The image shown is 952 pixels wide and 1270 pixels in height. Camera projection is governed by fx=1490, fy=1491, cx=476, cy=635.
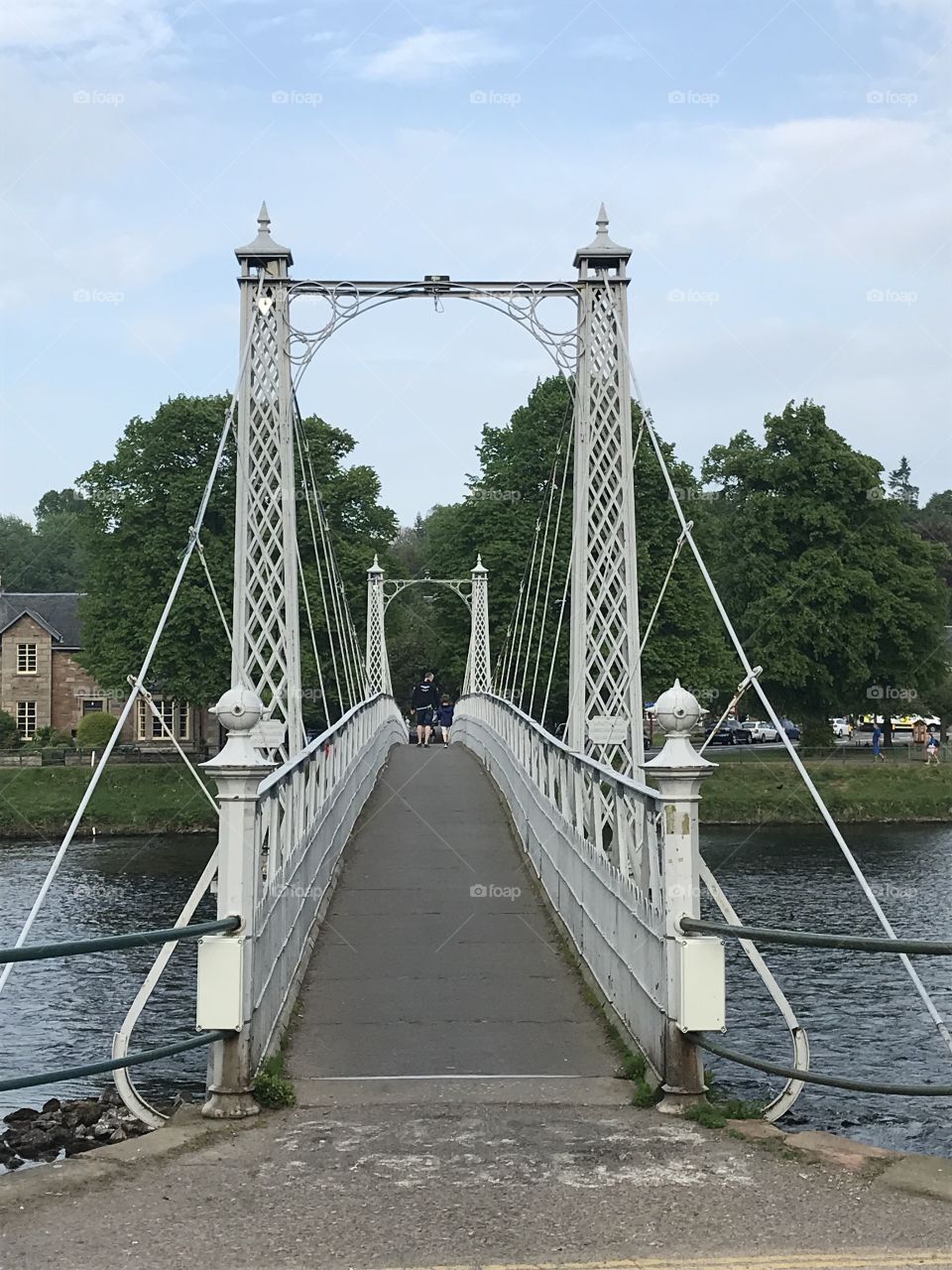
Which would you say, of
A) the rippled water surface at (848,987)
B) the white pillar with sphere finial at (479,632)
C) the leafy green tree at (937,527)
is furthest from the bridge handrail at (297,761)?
the leafy green tree at (937,527)

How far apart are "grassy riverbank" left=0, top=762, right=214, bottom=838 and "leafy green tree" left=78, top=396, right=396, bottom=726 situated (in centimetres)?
273

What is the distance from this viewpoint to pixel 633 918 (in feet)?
26.1

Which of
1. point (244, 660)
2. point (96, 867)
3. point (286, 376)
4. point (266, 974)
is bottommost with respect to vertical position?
point (96, 867)

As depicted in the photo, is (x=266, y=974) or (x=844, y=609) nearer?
(x=266, y=974)

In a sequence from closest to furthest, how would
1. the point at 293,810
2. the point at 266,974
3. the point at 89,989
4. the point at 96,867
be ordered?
the point at 266,974 → the point at 293,810 → the point at 89,989 → the point at 96,867

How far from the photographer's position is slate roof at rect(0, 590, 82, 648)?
2739 inches

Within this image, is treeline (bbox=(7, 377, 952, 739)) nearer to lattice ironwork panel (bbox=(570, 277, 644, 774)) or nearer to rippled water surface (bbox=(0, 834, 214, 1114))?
rippled water surface (bbox=(0, 834, 214, 1114))

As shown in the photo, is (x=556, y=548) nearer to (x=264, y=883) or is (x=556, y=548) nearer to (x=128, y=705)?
(x=128, y=705)

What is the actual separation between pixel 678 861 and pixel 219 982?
6.98 ft

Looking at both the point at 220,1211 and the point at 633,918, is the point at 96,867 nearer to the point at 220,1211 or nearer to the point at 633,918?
the point at 633,918

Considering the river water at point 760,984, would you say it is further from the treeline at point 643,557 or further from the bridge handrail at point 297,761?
the treeline at point 643,557

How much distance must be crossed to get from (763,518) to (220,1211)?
46.9 metres

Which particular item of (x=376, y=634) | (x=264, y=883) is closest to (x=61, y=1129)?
(x=264, y=883)

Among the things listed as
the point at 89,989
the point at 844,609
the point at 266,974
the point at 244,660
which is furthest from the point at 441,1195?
the point at 844,609
